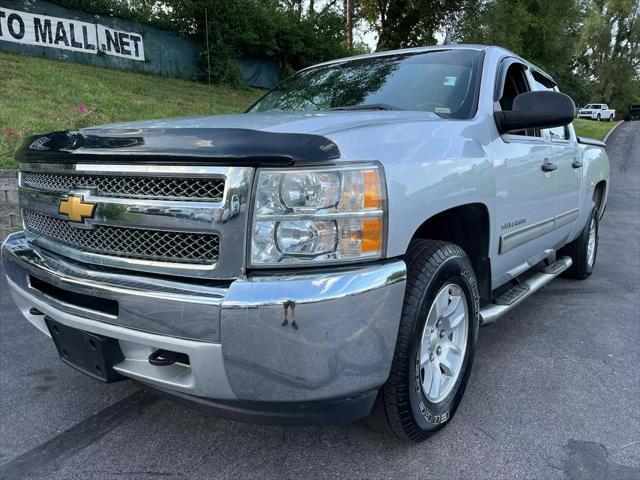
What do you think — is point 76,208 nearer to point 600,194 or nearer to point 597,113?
point 600,194

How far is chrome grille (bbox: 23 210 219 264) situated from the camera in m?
1.83

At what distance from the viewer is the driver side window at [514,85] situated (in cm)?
356

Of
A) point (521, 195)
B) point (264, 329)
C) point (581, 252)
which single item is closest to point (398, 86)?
point (521, 195)

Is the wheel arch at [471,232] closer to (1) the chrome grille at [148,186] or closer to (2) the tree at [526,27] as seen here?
(1) the chrome grille at [148,186]

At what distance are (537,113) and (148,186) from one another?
2.02 m

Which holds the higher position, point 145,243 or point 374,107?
point 374,107

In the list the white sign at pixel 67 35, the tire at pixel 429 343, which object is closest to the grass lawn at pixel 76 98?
the white sign at pixel 67 35

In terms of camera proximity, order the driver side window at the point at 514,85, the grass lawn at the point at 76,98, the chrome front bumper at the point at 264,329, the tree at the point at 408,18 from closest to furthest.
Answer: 1. the chrome front bumper at the point at 264,329
2. the driver side window at the point at 514,85
3. the grass lawn at the point at 76,98
4. the tree at the point at 408,18

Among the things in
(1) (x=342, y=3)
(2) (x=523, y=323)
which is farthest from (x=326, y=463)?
(1) (x=342, y=3)

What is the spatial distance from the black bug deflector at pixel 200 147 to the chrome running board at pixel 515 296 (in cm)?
150

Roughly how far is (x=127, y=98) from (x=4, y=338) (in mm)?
9419

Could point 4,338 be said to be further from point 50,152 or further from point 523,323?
point 523,323

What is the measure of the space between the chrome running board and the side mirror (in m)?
0.98

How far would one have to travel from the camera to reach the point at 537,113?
2.78 metres
